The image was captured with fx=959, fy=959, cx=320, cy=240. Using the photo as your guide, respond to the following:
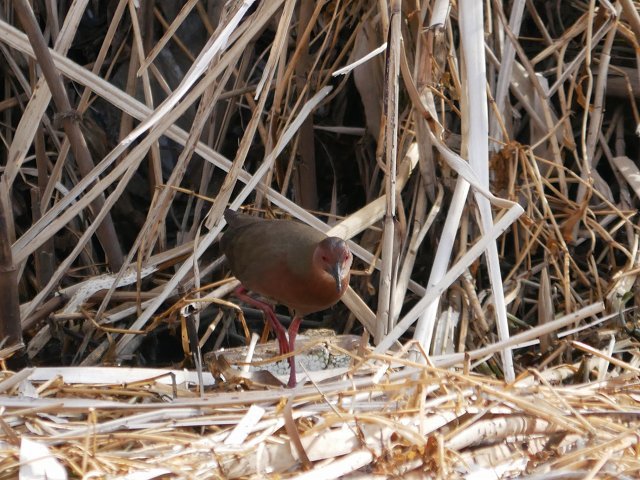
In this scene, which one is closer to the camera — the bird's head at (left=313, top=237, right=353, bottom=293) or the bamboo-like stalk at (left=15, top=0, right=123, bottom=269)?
the bamboo-like stalk at (left=15, top=0, right=123, bottom=269)

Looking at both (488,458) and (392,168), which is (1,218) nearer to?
(392,168)

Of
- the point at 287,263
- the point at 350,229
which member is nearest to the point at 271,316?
the point at 287,263

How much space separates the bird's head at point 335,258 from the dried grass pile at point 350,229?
0.12 m

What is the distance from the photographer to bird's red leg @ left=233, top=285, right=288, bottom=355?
9.68ft

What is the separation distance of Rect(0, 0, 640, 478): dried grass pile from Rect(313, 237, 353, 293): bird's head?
12 centimetres

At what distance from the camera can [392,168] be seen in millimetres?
2557

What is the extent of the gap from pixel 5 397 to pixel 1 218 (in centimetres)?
66

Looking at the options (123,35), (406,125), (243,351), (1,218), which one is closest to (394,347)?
(243,351)

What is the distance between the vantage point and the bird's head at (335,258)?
2762mm

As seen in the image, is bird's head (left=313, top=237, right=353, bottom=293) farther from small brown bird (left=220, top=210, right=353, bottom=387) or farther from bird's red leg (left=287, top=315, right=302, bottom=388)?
bird's red leg (left=287, top=315, right=302, bottom=388)

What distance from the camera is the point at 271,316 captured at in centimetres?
310

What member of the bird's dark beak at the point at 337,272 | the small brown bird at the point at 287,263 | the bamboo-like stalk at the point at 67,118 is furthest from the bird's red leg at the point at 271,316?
the bamboo-like stalk at the point at 67,118

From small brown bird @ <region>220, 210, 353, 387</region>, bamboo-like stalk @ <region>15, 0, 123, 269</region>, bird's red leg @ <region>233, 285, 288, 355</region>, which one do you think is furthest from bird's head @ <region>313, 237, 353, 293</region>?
bamboo-like stalk @ <region>15, 0, 123, 269</region>

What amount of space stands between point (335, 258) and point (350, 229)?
259 millimetres
